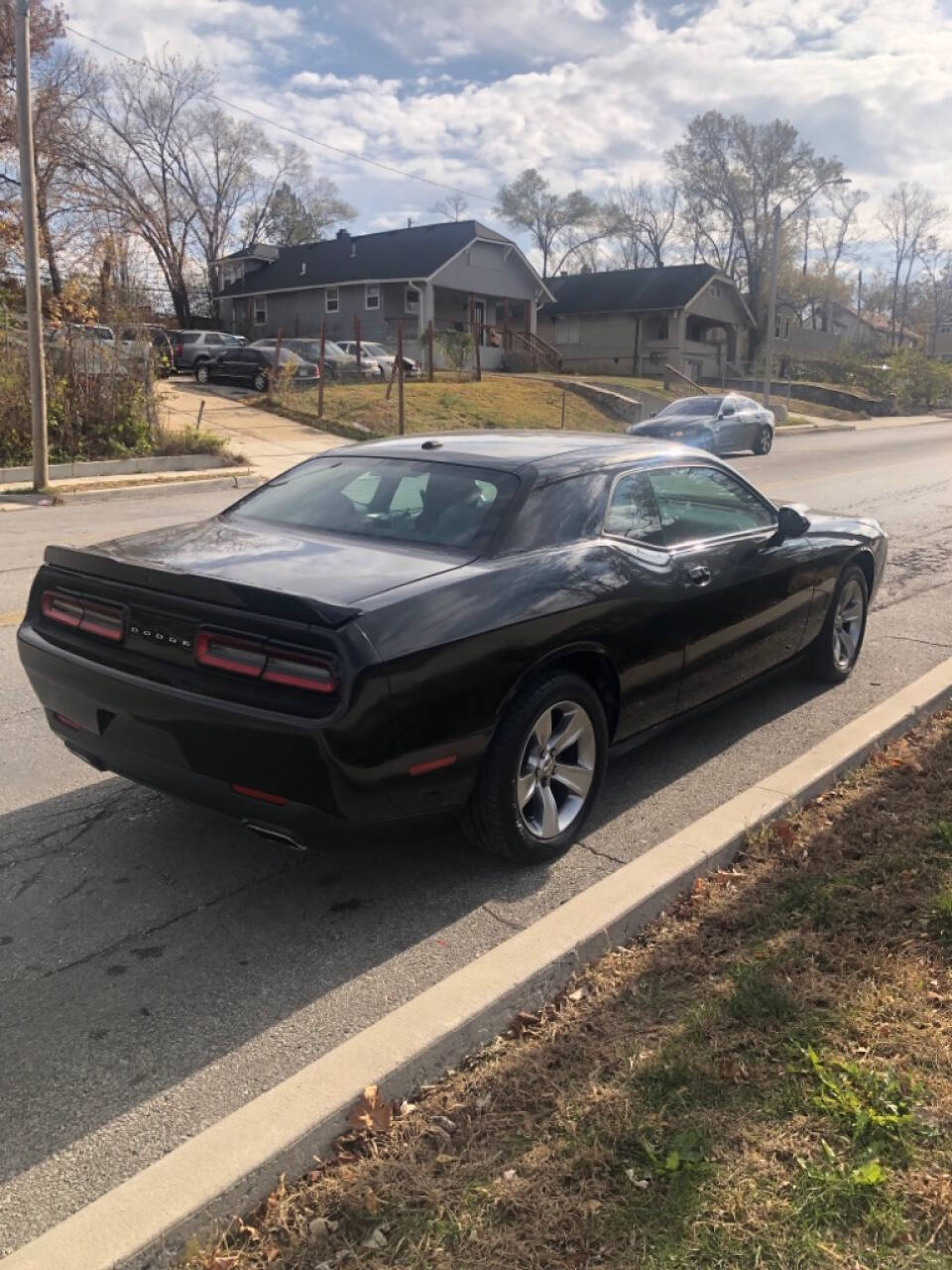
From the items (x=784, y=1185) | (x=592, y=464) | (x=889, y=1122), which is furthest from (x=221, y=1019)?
(x=592, y=464)

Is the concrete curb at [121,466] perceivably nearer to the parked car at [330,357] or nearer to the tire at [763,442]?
the parked car at [330,357]

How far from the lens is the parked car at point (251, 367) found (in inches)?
1142

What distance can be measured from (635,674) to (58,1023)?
233 centimetres

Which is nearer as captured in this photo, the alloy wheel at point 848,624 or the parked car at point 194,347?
the alloy wheel at point 848,624

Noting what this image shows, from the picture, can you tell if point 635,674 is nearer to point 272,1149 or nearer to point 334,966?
point 334,966

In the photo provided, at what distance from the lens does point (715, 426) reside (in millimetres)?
21656

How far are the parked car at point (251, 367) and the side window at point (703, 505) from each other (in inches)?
949

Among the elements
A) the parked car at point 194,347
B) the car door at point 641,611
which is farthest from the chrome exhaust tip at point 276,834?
the parked car at point 194,347

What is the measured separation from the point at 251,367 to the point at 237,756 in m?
29.4

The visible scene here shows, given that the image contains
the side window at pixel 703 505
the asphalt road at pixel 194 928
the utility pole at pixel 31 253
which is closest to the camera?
the asphalt road at pixel 194 928

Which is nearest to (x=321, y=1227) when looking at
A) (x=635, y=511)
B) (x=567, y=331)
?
(x=635, y=511)

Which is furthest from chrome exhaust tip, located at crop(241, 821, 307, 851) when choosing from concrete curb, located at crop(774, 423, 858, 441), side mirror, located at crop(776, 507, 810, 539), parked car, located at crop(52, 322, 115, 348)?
concrete curb, located at crop(774, 423, 858, 441)

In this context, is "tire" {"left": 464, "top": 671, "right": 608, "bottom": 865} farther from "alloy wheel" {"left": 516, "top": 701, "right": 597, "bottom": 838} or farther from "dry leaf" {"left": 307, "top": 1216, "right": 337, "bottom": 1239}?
"dry leaf" {"left": 307, "top": 1216, "right": 337, "bottom": 1239}

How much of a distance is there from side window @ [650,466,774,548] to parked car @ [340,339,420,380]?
83.9ft
